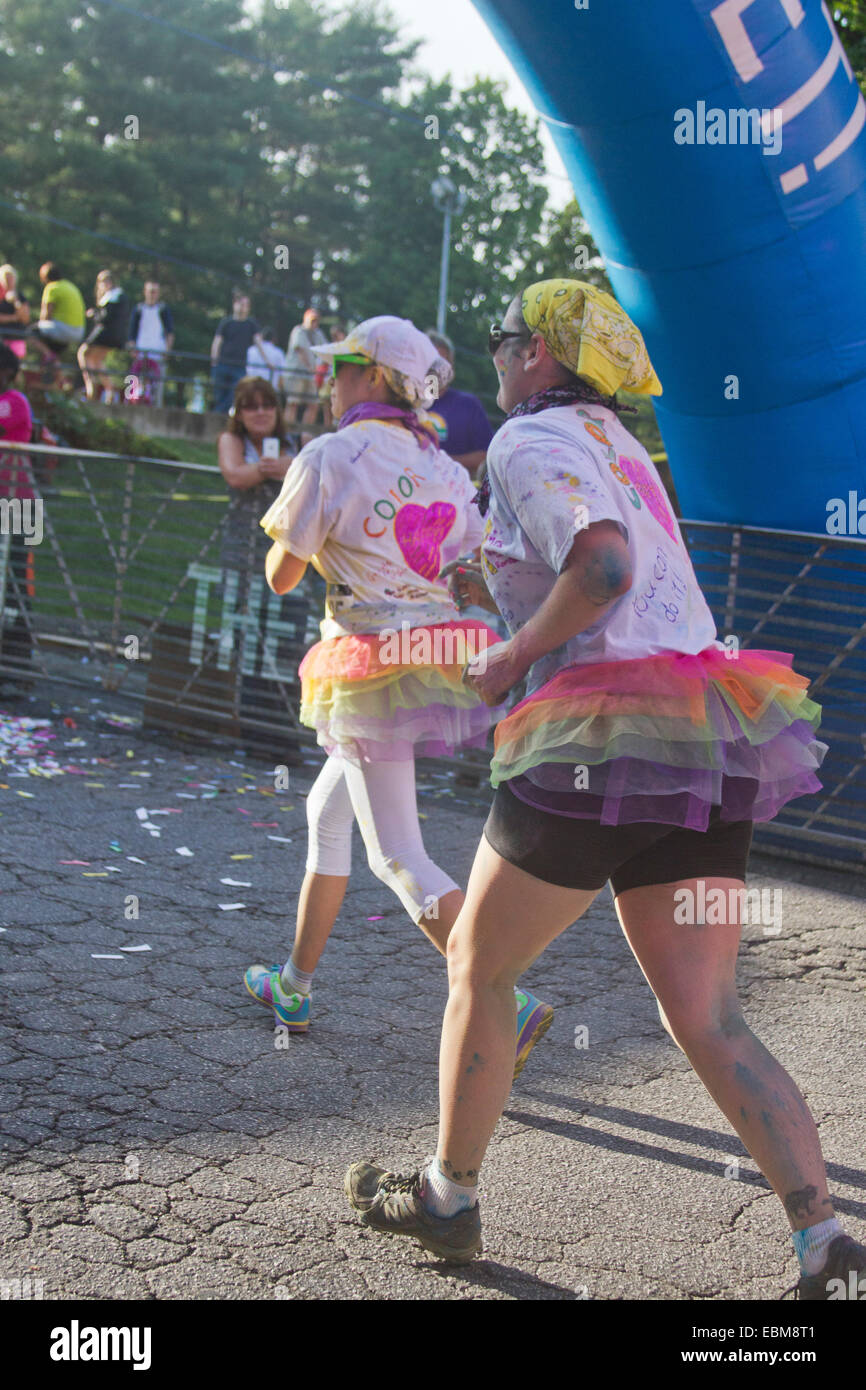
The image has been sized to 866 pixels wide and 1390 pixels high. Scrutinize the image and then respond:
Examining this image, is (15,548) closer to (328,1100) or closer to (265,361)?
(328,1100)

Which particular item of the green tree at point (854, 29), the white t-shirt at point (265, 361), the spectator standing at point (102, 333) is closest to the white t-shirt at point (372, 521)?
the green tree at point (854, 29)

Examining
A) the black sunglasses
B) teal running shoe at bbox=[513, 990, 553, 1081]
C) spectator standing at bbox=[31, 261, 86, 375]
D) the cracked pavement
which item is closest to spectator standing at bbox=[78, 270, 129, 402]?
spectator standing at bbox=[31, 261, 86, 375]

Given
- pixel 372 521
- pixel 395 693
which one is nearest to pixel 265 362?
pixel 372 521

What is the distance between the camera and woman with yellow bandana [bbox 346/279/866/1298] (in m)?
2.68

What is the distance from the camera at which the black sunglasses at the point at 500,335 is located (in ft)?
9.65

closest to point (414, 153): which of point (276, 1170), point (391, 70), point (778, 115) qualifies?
point (391, 70)

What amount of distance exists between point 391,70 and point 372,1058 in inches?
2487

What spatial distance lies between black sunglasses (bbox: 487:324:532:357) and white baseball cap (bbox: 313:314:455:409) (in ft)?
3.52

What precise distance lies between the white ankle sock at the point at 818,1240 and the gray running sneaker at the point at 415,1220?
25.9 inches

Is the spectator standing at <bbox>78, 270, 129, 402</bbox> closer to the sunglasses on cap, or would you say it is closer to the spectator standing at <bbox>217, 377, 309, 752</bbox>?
the spectator standing at <bbox>217, 377, 309, 752</bbox>

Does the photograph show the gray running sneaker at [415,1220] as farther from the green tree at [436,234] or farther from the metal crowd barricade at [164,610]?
the green tree at [436,234]

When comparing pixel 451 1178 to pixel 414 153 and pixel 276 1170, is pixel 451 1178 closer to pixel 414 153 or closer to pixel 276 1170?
pixel 276 1170

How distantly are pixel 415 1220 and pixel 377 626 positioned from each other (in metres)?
1.73

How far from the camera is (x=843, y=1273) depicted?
8.70 feet
